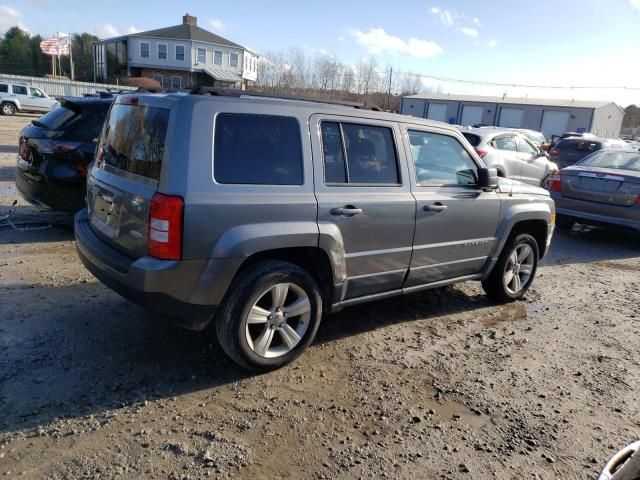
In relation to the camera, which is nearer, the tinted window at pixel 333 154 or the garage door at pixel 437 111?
the tinted window at pixel 333 154

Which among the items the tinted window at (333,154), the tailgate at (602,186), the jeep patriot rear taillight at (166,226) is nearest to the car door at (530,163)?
the tailgate at (602,186)

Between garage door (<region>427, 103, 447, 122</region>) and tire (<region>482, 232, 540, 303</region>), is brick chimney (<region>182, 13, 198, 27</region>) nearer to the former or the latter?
garage door (<region>427, 103, 447, 122</region>)

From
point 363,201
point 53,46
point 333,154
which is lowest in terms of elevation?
point 363,201

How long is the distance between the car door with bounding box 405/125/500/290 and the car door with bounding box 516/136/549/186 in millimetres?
7492

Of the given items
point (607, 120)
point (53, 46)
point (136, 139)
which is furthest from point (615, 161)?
point (607, 120)

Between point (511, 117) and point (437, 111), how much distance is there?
870 cm

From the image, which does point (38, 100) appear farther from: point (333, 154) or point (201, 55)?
point (333, 154)

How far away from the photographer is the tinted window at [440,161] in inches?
171

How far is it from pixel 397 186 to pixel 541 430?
6.62 feet

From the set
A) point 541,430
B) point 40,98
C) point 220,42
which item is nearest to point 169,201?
point 541,430

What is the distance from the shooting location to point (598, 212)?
839 cm

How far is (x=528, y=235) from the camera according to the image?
5375mm

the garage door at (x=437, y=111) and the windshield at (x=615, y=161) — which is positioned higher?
the garage door at (x=437, y=111)

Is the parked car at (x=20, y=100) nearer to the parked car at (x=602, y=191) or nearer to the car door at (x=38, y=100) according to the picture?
the car door at (x=38, y=100)
